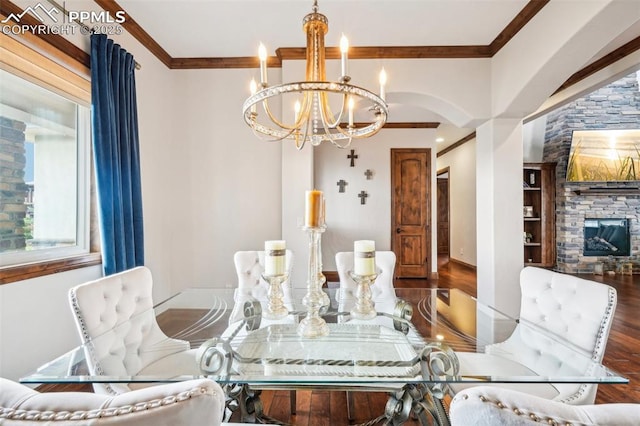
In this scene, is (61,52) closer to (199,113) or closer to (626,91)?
(199,113)

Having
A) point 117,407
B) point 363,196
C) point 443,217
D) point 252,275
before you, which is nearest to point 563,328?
point 117,407

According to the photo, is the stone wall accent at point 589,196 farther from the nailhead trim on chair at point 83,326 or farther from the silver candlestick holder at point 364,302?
the nailhead trim on chair at point 83,326

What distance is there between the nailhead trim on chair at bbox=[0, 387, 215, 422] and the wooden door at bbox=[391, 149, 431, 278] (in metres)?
5.22

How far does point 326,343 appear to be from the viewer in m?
1.33

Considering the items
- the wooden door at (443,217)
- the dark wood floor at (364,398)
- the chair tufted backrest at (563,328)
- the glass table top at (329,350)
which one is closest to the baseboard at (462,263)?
→ the wooden door at (443,217)

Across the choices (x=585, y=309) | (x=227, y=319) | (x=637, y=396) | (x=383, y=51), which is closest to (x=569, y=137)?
(x=383, y=51)

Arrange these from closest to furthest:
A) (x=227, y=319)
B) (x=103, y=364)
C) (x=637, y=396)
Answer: (x=103, y=364)
(x=227, y=319)
(x=637, y=396)

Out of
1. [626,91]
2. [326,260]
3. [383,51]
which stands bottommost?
[326,260]

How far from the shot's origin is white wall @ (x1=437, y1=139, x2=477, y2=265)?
21.5 feet

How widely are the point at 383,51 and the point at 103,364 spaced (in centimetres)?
334

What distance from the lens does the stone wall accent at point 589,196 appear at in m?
5.79

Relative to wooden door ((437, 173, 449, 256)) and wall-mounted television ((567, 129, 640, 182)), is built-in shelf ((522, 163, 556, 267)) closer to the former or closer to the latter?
wall-mounted television ((567, 129, 640, 182))

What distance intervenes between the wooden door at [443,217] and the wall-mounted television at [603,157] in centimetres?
321

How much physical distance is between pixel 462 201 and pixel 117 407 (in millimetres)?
7588
